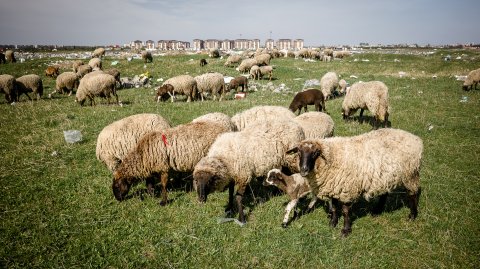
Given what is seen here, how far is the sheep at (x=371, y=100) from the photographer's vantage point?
39.9 ft

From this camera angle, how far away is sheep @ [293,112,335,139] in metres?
8.67

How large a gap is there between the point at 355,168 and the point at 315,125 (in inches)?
133

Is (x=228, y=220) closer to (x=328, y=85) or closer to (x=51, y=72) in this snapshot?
(x=328, y=85)

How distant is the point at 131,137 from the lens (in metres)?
Result: 8.19

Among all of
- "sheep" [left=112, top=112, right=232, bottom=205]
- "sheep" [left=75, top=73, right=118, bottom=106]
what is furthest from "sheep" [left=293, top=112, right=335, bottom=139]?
"sheep" [left=75, top=73, right=118, bottom=106]

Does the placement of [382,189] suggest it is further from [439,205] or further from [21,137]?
[21,137]

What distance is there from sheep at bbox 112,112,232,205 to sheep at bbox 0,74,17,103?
17862 mm

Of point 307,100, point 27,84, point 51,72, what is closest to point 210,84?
point 307,100

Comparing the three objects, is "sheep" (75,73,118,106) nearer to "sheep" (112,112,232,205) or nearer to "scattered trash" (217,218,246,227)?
"sheep" (112,112,232,205)

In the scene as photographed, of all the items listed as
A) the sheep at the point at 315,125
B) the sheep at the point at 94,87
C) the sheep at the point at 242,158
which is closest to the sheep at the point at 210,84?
the sheep at the point at 94,87

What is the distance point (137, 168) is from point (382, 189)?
571 cm

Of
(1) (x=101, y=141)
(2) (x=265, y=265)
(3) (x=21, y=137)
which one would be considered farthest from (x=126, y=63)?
(2) (x=265, y=265)

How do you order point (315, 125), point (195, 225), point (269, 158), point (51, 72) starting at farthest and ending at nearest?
point (51, 72) < point (315, 125) < point (269, 158) < point (195, 225)

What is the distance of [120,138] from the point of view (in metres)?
8.12
